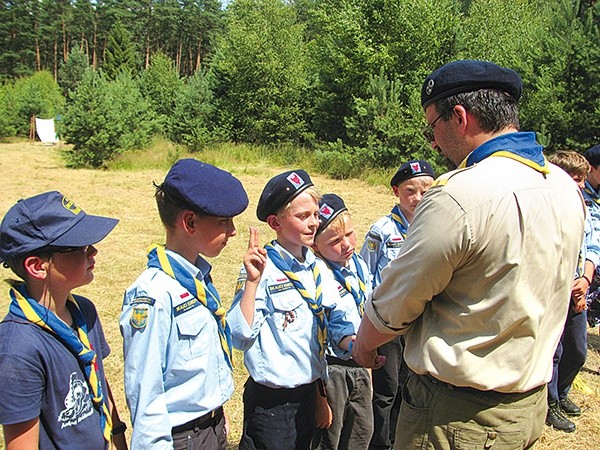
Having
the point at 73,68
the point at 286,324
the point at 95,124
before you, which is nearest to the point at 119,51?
the point at 73,68

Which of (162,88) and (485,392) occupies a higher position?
(485,392)

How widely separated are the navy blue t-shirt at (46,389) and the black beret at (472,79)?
166cm

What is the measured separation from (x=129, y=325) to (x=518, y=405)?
1.44 metres

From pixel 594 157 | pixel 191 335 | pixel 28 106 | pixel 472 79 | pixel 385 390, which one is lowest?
pixel 28 106

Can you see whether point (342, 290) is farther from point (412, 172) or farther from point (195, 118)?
point (195, 118)

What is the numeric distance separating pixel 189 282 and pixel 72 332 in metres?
0.46

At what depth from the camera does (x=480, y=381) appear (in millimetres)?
1693

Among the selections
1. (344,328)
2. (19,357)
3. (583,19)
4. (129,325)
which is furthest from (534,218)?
(583,19)

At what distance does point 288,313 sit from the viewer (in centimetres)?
247

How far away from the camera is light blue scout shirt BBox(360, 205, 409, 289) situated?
11.8 ft

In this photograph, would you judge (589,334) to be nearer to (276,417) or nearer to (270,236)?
(276,417)

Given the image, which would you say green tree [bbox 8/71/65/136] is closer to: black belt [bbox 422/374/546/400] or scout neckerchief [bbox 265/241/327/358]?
scout neckerchief [bbox 265/241/327/358]

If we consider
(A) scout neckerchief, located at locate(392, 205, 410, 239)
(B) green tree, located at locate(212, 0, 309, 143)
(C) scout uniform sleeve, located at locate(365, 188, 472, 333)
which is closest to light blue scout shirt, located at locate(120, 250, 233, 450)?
(C) scout uniform sleeve, located at locate(365, 188, 472, 333)

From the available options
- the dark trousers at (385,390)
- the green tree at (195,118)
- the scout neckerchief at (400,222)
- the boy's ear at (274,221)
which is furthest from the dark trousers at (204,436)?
the green tree at (195,118)
